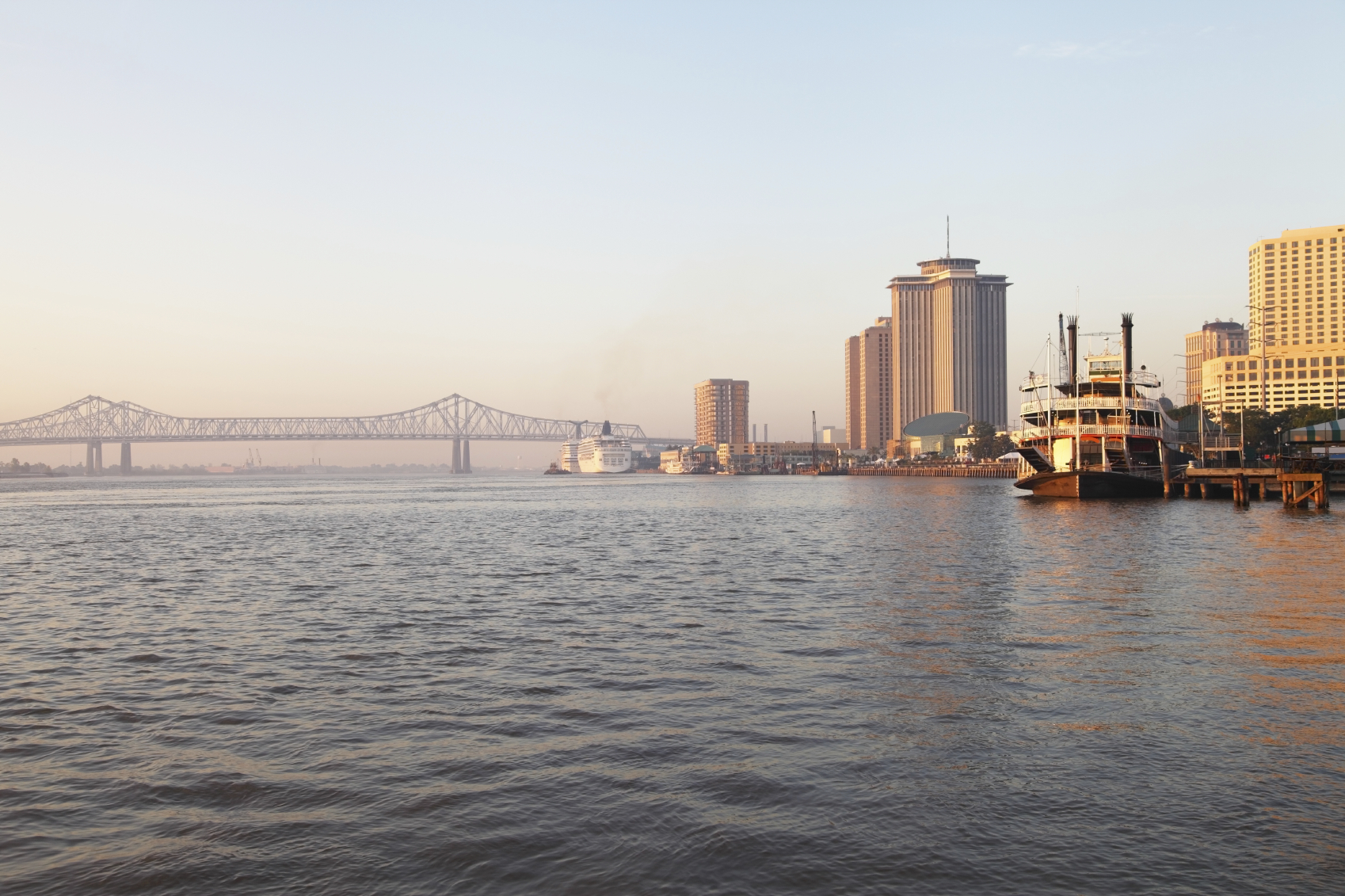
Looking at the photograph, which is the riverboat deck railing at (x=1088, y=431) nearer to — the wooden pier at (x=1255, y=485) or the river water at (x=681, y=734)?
the wooden pier at (x=1255, y=485)

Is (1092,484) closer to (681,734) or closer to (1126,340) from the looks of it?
(1126,340)

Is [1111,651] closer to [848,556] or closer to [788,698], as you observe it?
[788,698]

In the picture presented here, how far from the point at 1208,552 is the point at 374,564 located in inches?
1318

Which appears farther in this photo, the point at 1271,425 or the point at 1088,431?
the point at 1271,425

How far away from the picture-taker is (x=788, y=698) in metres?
15.3

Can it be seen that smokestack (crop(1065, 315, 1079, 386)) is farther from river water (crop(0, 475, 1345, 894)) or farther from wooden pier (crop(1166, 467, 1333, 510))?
river water (crop(0, 475, 1345, 894))

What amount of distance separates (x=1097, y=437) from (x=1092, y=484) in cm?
567

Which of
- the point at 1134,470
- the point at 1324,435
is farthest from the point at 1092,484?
the point at 1324,435

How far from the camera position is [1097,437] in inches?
3334

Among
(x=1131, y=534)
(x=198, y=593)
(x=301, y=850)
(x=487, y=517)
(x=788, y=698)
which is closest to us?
(x=301, y=850)

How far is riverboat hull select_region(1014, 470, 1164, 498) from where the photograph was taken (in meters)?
81.1

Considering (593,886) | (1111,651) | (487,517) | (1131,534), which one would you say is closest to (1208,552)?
(1131,534)

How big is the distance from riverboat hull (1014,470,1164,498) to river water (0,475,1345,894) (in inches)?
2009

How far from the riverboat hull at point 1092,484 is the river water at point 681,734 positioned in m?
51.0
